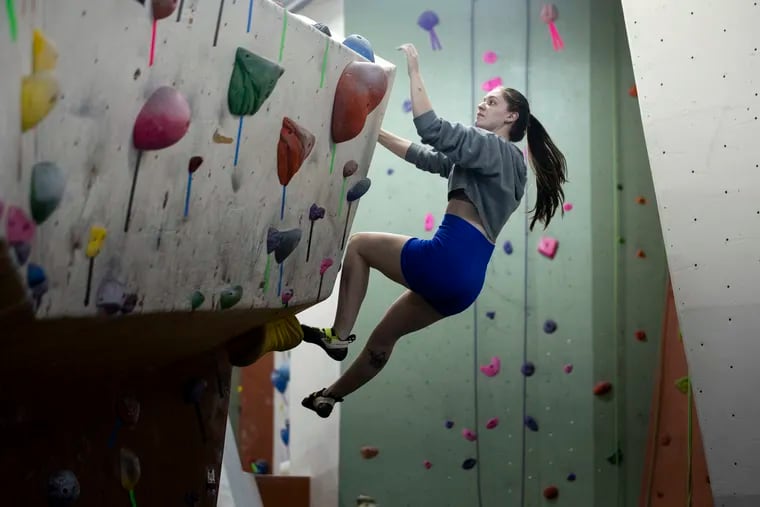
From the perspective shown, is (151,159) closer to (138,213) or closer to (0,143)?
(138,213)

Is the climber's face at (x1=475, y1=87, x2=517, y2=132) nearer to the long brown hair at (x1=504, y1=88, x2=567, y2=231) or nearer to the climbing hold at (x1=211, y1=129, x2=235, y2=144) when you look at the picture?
the long brown hair at (x1=504, y1=88, x2=567, y2=231)

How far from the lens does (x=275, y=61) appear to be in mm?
1646

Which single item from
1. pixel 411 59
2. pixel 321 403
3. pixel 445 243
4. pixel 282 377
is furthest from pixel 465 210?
pixel 282 377

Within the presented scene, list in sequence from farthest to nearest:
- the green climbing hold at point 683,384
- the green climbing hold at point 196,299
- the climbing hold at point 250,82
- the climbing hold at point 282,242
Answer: the green climbing hold at point 683,384 → the climbing hold at point 282,242 → the green climbing hold at point 196,299 → the climbing hold at point 250,82

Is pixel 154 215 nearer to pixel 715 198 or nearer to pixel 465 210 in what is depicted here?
pixel 465 210

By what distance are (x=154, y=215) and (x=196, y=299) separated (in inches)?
9.7

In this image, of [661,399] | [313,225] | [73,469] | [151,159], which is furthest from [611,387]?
[151,159]

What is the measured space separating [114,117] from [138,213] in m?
0.18

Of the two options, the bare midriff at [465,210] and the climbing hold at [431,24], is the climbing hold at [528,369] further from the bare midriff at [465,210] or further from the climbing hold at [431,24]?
the climbing hold at [431,24]

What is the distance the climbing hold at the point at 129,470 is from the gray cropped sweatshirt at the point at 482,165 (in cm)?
106

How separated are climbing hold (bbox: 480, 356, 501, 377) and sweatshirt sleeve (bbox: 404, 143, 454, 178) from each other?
1.08m

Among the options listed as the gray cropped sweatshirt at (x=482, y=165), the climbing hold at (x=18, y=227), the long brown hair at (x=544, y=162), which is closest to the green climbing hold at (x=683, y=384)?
the long brown hair at (x=544, y=162)

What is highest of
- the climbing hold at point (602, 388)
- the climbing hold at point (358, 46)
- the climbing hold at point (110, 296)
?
the climbing hold at point (358, 46)

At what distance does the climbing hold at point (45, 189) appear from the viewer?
3.98 feet
